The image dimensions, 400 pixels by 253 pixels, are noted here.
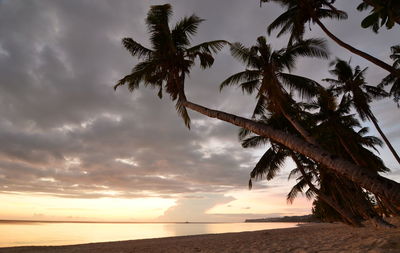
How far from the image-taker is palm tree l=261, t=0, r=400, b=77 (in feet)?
28.2

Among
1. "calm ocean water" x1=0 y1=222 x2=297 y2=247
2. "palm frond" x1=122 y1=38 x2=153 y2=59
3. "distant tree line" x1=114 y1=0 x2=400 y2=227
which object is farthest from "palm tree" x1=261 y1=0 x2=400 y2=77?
"calm ocean water" x1=0 y1=222 x2=297 y2=247

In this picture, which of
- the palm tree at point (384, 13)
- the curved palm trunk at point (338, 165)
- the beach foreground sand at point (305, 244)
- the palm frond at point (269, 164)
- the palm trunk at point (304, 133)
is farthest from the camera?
the palm frond at point (269, 164)

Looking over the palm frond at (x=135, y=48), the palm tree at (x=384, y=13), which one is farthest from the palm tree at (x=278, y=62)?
the palm tree at (x=384, y=13)

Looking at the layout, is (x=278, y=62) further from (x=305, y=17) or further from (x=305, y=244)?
(x=305, y=244)

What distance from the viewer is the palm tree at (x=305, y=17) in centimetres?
859

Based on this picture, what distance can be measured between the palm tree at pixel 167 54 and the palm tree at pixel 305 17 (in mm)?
3364

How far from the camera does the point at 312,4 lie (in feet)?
31.4

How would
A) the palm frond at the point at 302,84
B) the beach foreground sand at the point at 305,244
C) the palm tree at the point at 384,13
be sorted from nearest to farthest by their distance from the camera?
1. the palm tree at the point at 384,13
2. the beach foreground sand at the point at 305,244
3. the palm frond at the point at 302,84

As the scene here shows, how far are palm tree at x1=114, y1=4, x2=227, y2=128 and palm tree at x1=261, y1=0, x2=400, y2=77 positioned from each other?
3.36 meters

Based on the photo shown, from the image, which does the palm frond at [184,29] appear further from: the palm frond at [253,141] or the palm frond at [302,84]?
the palm frond at [253,141]

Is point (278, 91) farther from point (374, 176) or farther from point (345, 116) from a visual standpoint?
point (345, 116)

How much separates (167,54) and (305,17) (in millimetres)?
5650

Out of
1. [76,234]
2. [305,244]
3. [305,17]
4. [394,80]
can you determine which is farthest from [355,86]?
[76,234]

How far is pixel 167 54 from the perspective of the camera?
8828 mm
